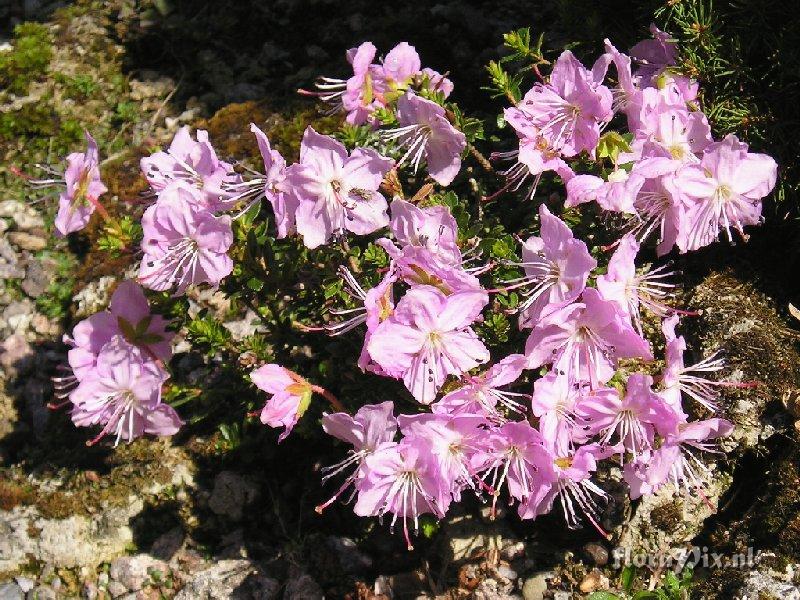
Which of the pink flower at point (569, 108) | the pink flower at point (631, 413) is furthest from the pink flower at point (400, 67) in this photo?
the pink flower at point (631, 413)

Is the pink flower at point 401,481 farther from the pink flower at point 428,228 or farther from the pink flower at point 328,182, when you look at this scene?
the pink flower at point 328,182

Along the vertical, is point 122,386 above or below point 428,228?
below

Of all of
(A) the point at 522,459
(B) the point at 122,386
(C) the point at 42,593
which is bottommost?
(C) the point at 42,593

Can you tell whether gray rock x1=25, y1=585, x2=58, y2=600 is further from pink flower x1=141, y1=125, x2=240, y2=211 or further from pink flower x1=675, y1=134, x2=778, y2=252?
pink flower x1=675, y1=134, x2=778, y2=252

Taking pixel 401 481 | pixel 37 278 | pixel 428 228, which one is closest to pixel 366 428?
pixel 401 481

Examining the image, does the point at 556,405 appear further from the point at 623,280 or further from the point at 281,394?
the point at 281,394

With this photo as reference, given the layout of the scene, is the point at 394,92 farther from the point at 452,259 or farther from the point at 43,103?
the point at 43,103
